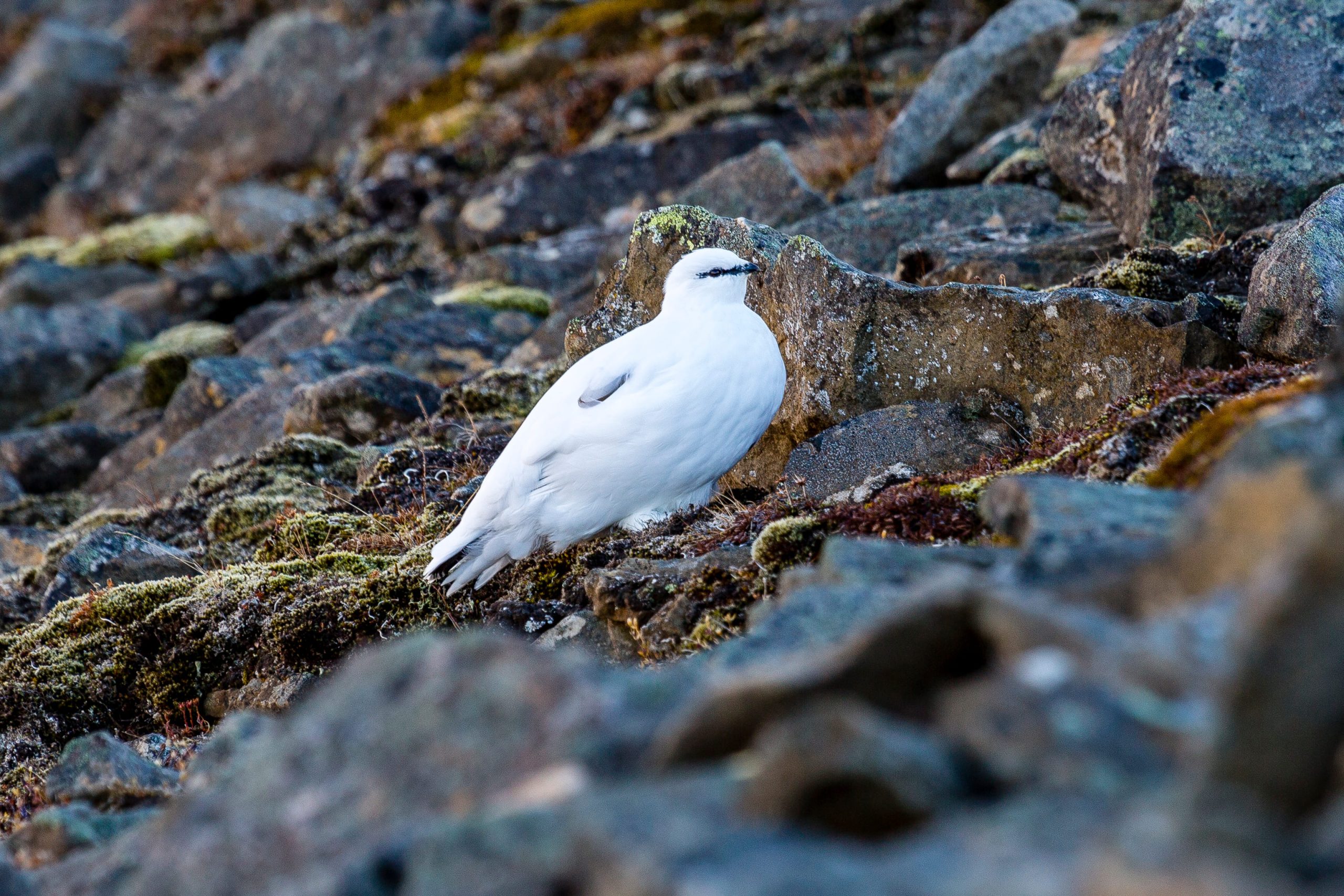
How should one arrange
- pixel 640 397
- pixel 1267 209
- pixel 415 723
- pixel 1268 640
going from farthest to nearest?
pixel 1267 209 < pixel 640 397 < pixel 415 723 < pixel 1268 640

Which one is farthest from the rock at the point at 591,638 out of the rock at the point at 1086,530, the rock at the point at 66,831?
the rock at the point at 1086,530

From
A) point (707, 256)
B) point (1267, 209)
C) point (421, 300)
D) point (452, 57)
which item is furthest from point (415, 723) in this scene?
point (452, 57)

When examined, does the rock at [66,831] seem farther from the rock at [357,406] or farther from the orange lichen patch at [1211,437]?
the rock at [357,406]

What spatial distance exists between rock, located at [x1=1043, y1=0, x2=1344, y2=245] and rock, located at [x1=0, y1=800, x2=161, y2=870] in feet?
21.4

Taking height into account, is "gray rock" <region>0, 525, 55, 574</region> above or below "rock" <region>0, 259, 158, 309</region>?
below

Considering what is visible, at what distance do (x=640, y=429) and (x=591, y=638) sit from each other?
1.12 metres

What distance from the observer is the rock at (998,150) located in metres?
10.9

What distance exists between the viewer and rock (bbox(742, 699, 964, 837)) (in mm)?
1899

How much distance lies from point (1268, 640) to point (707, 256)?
4815 mm

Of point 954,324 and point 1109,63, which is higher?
point 1109,63

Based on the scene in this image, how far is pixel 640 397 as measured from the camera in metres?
6.06

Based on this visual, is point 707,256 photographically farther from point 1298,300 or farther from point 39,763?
point 39,763

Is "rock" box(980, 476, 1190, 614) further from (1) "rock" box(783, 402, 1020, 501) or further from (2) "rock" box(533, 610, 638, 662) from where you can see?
(1) "rock" box(783, 402, 1020, 501)

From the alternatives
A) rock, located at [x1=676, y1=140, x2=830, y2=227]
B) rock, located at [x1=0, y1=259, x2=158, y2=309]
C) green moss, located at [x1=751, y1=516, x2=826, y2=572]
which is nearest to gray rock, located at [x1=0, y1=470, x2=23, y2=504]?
rock, located at [x1=0, y1=259, x2=158, y2=309]
